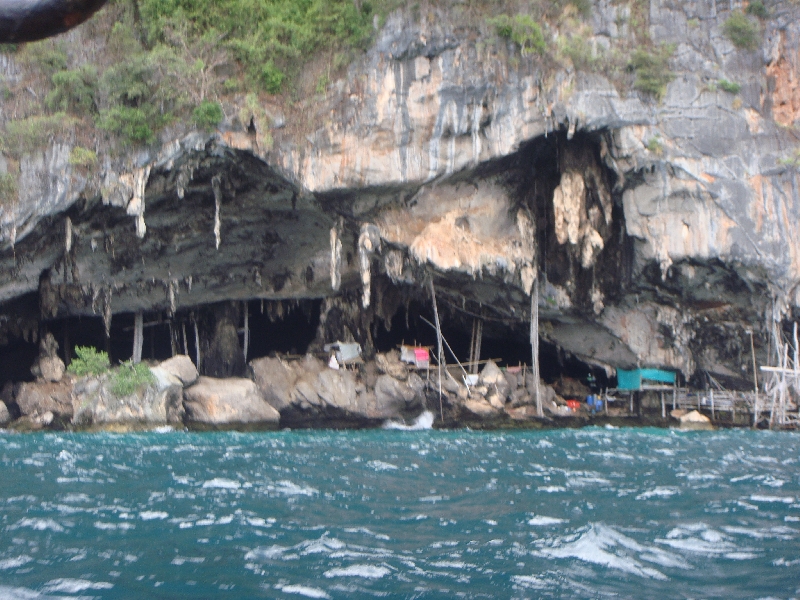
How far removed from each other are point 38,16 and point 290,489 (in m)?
7.59

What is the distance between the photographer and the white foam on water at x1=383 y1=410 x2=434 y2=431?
62.2 ft

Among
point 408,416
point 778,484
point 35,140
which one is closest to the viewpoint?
point 778,484

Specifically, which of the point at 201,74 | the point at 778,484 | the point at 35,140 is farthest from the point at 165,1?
the point at 778,484

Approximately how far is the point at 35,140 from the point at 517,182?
10.9 m

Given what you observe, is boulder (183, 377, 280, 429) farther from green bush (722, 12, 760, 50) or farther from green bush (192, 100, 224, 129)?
green bush (722, 12, 760, 50)

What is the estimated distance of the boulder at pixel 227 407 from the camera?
1800 centimetres

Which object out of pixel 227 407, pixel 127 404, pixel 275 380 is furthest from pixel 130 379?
pixel 275 380

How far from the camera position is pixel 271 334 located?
24.5 metres

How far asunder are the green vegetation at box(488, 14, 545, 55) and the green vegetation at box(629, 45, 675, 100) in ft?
7.16

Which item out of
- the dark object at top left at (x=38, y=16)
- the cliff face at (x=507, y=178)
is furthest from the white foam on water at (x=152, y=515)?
the cliff face at (x=507, y=178)

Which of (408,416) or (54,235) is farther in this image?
(408,416)

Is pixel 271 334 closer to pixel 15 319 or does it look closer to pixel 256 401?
pixel 256 401

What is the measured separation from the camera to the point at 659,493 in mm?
8195

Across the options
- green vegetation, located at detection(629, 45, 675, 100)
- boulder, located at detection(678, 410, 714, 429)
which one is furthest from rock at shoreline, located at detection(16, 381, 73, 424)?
green vegetation, located at detection(629, 45, 675, 100)
